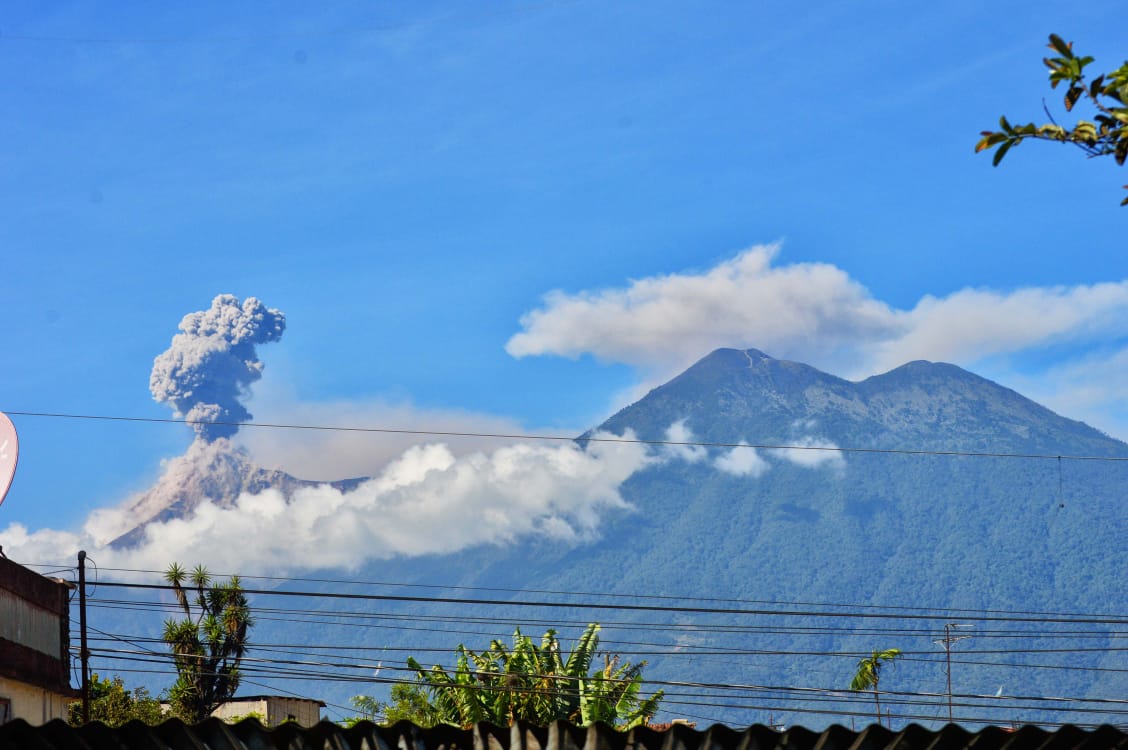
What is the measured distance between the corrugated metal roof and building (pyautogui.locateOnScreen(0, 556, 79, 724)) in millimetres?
11693

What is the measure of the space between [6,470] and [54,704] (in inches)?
192

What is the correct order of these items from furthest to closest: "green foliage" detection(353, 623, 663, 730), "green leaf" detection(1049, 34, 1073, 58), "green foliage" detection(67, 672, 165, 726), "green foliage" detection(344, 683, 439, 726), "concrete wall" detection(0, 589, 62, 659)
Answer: "green foliage" detection(344, 683, 439, 726)
"green foliage" detection(67, 672, 165, 726)
"green foliage" detection(353, 623, 663, 730)
"concrete wall" detection(0, 589, 62, 659)
"green leaf" detection(1049, 34, 1073, 58)

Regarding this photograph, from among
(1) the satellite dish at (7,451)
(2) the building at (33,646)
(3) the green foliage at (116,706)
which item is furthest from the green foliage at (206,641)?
(1) the satellite dish at (7,451)

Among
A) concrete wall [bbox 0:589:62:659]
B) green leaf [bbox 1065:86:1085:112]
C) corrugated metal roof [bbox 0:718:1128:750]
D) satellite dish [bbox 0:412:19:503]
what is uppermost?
satellite dish [bbox 0:412:19:503]

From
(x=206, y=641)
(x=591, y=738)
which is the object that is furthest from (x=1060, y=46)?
(x=206, y=641)

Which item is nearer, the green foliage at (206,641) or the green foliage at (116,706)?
the green foliage at (116,706)

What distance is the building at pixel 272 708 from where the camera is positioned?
158 feet

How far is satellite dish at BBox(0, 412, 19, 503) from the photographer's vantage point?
67.8 ft

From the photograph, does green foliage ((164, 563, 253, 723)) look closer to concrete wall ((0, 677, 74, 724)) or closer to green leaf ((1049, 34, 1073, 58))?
concrete wall ((0, 677, 74, 724))

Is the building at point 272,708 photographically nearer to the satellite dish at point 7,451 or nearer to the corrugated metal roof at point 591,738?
the satellite dish at point 7,451

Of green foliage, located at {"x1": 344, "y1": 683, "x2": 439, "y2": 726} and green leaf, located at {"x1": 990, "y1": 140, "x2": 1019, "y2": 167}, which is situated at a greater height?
green leaf, located at {"x1": 990, "y1": 140, "x2": 1019, "y2": 167}

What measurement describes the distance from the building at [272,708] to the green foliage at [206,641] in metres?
1.75

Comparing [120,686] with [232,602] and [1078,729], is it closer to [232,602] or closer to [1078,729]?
[232,602]

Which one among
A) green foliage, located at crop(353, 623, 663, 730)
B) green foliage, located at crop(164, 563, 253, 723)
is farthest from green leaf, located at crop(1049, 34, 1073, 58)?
green foliage, located at crop(164, 563, 253, 723)
